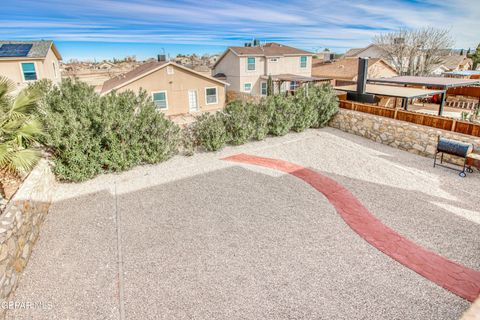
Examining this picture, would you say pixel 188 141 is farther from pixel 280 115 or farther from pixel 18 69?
pixel 18 69

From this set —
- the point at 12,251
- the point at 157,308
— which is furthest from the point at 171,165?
the point at 157,308

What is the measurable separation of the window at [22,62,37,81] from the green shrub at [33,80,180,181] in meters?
17.5

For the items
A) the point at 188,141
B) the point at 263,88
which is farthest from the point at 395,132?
the point at 263,88

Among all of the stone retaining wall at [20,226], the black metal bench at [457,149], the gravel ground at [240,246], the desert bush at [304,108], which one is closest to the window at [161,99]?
the desert bush at [304,108]

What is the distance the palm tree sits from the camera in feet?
19.3

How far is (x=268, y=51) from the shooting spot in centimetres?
3116

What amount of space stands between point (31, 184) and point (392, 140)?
12693 mm

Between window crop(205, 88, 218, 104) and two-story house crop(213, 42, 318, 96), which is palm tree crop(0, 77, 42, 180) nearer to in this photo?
window crop(205, 88, 218, 104)

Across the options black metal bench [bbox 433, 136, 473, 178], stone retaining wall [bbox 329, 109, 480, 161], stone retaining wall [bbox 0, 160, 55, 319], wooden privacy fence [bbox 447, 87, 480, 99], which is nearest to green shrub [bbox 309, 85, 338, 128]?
stone retaining wall [bbox 329, 109, 480, 161]

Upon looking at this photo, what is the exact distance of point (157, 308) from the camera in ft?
13.4

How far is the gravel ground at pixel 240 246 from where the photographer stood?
161 inches

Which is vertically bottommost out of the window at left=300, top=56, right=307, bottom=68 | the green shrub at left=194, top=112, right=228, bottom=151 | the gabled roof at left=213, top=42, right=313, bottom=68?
the green shrub at left=194, top=112, right=228, bottom=151

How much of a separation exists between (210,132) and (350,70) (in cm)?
2601

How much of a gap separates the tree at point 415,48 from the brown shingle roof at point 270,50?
11.2 meters
